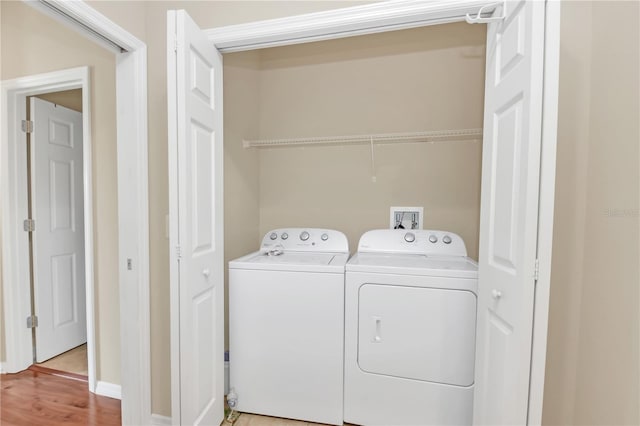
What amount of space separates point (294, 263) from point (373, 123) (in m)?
1.27

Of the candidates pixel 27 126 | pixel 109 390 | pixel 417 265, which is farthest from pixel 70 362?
pixel 417 265

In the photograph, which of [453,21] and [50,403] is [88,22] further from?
[50,403]

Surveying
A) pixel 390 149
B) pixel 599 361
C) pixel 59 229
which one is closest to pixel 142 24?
pixel 390 149

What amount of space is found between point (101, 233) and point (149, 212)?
0.59 meters

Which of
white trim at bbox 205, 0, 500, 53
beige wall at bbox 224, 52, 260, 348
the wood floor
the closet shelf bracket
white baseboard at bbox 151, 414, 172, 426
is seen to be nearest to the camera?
the closet shelf bracket

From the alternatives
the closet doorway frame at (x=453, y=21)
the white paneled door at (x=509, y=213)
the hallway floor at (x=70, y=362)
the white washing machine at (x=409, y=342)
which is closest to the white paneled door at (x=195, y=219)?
the closet doorway frame at (x=453, y=21)

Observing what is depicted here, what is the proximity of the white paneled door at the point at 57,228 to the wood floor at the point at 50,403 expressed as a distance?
0.29 m

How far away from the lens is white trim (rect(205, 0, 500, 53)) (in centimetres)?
120

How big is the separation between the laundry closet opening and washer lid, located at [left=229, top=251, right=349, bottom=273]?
0.30 metres

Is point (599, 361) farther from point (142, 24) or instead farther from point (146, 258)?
point (142, 24)

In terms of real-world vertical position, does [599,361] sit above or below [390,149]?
below

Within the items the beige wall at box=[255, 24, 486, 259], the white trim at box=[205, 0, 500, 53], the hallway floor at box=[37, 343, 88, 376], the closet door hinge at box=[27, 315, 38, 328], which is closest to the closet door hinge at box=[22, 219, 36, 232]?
the closet door hinge at box=[27, 315, 38, 328]

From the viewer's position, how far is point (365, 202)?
2.24 metres

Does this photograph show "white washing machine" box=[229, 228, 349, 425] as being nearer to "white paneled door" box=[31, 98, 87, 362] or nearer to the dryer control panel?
the dryer control panel
